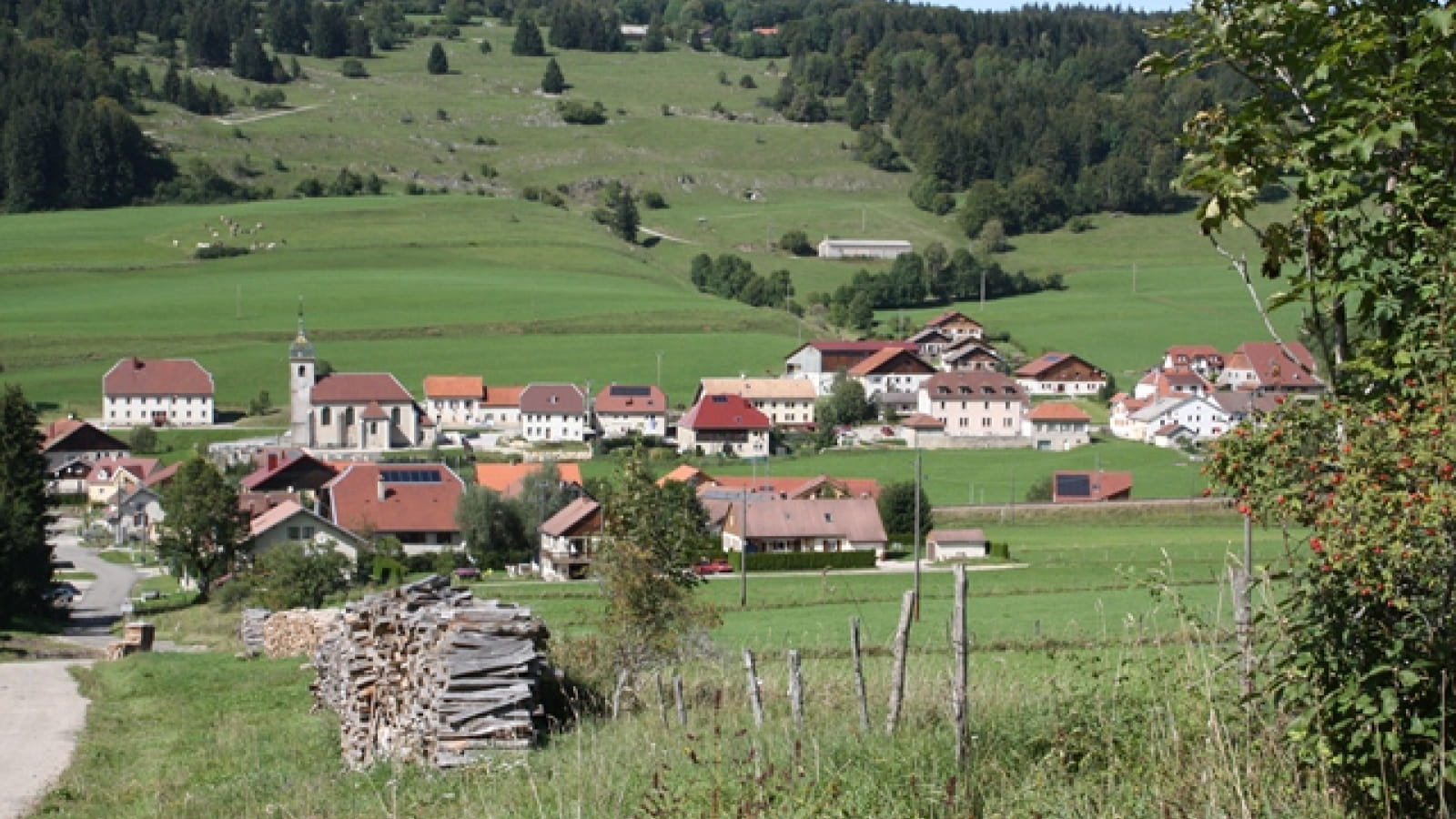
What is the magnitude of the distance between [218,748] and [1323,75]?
1272 cm

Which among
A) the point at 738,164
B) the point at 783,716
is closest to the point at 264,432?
the point at 783,716

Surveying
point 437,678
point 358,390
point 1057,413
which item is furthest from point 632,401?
point 437,678

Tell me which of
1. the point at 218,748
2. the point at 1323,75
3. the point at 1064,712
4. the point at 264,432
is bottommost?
the point at 264,432

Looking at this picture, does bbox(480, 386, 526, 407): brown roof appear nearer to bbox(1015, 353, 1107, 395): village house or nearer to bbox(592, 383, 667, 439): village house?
bbox(592, 383, 667, 439): village house

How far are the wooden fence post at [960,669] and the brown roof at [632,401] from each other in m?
79.9

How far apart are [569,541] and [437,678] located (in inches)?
1662

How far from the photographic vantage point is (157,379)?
3462 inches

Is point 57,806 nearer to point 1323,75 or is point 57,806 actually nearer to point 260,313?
point 1323,75

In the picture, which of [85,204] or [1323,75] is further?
[85,204]

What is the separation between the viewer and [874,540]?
55.0m

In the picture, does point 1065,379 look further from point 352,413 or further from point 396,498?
point 396,498

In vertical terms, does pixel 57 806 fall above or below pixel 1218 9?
below

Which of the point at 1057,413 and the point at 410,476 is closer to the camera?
the point at 410,476

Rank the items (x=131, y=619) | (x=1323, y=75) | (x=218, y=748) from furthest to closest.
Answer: (x=131, y=619), (x=218, y=748), (x=1323, y=75)
